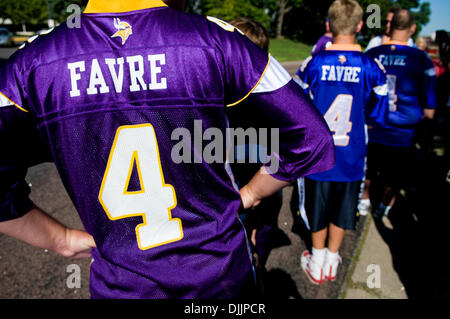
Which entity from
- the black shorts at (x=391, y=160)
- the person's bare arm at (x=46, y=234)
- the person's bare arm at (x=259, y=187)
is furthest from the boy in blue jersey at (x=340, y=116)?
the person's bare arm at (x=46, y=234)

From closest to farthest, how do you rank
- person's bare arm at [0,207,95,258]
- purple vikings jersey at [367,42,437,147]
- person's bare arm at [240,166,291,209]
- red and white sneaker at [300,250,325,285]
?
person's bare arm at [0,207,95,258] < person's bare arm at [240,166,291,209] < red and white sneaker at [300,250,325,285] < purple vikings jersey at [367,42,437,147]

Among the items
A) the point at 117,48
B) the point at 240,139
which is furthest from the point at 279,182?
the point at 117,48

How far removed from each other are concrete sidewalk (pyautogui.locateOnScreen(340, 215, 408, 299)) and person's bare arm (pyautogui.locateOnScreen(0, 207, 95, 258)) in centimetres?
236

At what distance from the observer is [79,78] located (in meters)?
0.97

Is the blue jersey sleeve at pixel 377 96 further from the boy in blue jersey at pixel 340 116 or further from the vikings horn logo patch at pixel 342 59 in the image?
the vikings horn logo patch at pixel 342 59

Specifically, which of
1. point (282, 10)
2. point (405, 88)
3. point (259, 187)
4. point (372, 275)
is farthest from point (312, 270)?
point (282, 10)

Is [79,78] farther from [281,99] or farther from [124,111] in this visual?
[281,99]

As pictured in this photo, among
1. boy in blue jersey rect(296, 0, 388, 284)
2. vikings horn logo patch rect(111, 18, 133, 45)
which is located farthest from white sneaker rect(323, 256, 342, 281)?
vikings horn logo patch rect(111, 18, 133, 45)

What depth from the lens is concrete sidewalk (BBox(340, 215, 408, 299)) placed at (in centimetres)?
277

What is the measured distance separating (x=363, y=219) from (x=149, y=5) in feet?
12.7

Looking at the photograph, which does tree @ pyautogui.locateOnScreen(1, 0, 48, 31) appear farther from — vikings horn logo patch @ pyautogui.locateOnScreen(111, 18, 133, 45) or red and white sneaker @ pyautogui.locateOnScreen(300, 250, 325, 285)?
vikings horn logo patch @ pyautogui.locateOnScreen(111, 18, 133, 45)

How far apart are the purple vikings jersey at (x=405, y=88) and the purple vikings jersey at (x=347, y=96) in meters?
0.88

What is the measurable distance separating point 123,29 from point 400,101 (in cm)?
345
